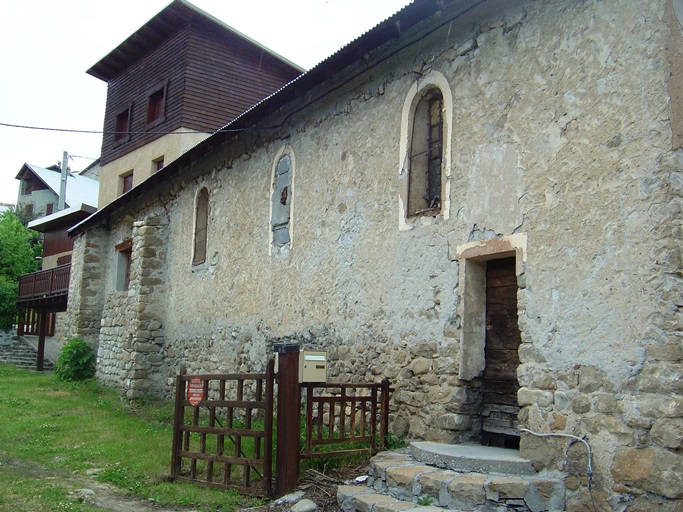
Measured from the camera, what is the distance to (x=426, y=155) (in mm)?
7070

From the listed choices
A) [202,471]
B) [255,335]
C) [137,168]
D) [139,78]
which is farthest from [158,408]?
[139,78]

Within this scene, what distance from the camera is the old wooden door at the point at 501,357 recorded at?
6.05 meters

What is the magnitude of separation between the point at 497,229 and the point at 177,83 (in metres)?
15.0

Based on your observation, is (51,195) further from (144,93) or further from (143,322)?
(143,322)

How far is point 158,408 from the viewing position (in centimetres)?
1162

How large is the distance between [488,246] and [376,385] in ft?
5.77

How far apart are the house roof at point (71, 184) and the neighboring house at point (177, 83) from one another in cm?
1309

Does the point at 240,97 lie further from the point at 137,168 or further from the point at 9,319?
the point at 9,319

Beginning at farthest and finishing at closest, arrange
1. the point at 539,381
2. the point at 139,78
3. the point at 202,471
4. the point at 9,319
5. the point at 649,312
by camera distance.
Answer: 1. the point at 9,319
2. the point at 139,78
3. the point at 202,471
4. the point at 539,381
5. the point at 649,312

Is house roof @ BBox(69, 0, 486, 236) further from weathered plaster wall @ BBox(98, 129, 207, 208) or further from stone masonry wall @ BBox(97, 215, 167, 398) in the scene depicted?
weathered plaster wall @ BBox(98, 129, 207, 208)

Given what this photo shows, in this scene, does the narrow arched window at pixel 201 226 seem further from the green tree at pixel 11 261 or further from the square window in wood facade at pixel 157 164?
the green tree at pixel 11 261

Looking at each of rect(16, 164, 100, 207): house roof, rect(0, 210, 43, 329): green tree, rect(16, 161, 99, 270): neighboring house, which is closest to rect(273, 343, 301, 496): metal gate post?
rect(0, 210, 43, 329): green tree

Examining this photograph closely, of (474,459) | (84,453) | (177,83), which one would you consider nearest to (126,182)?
(177,83)

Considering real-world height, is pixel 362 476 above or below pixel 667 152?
below
